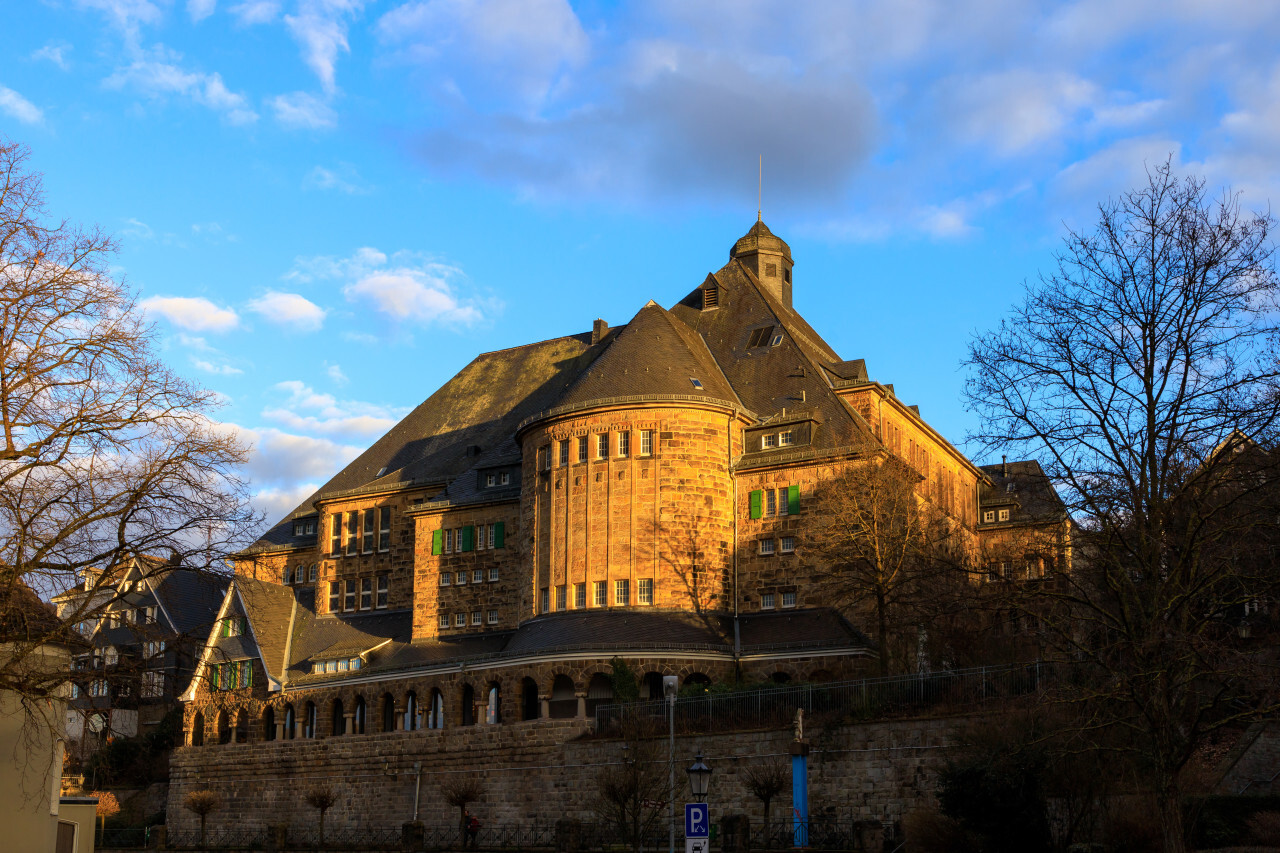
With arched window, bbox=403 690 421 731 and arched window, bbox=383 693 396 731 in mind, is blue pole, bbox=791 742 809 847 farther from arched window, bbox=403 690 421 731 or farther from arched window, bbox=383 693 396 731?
arched window, bbox=383 693 396 731

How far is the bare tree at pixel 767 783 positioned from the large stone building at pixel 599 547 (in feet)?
26.6

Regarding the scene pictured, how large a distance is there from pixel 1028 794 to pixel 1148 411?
7253 mm

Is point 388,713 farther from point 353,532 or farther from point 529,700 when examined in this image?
point 353,532

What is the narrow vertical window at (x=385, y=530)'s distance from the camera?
184 ft

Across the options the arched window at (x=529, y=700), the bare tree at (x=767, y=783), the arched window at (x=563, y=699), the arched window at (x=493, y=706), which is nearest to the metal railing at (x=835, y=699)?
the bare tree at (x=767, y=783)

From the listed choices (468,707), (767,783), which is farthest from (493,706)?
(767,783)

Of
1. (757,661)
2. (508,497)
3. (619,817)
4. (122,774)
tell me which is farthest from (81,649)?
(122,774)

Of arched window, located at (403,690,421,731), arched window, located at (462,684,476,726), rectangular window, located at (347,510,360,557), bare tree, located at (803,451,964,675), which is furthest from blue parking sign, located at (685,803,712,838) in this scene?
rectangular window, located at (347,510,360,557)

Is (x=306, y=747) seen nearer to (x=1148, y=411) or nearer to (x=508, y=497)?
(x=508, y=497)

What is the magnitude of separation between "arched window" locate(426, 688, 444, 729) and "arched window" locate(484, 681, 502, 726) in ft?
7.82

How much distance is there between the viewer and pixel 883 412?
48.7 m

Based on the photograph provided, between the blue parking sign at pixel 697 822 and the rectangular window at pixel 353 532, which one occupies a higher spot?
the rectangular window at pixel 353 532

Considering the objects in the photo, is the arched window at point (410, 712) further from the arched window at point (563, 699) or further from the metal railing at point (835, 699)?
the metal railing at point (835, 699)

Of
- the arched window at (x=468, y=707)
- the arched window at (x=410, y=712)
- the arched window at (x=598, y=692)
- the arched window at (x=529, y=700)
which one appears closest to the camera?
the arched window at (x=598, y=692)
